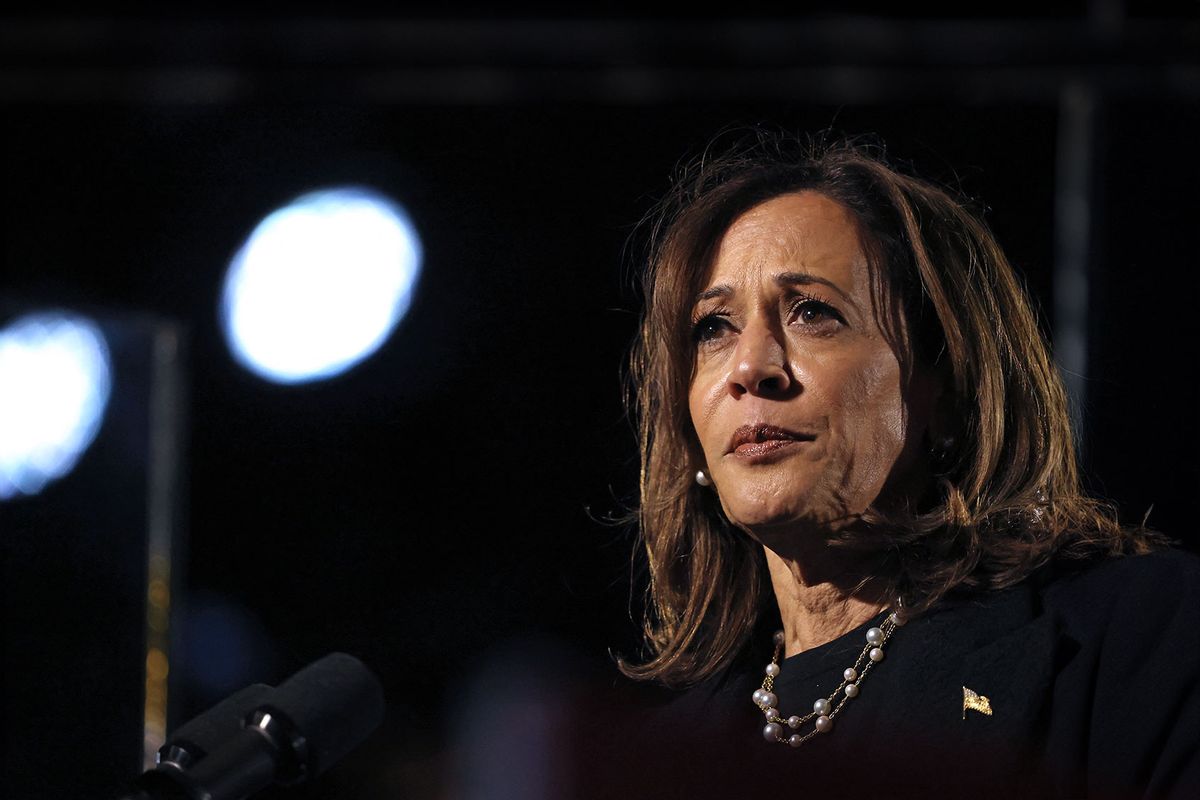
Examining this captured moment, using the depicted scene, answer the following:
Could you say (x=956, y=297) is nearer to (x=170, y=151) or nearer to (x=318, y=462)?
(x=318, y=462)

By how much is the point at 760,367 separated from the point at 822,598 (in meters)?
0.24

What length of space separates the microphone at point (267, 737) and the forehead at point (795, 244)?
57 centimetres

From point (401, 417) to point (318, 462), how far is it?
115mm

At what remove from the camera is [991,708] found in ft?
3.74

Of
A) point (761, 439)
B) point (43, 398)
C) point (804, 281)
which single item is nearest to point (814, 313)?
point (804, 281)

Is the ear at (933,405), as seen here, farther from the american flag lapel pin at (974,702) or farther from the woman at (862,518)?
the american flag lapel pin at (974,702)

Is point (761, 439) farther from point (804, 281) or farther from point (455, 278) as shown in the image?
point (455, 278)

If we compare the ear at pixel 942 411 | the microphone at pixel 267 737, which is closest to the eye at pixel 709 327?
the ear at pixel 942 411

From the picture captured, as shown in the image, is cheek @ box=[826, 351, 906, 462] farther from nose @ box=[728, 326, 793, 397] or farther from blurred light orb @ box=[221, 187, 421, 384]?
blurred light orb @ box=[221, 187, 421, 384]

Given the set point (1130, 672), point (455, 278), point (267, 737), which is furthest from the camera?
point (455, 278)

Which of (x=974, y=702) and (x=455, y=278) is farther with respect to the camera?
(x=455, y=278)

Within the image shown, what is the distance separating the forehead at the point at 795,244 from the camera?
4.19 ft

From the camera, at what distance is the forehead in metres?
1.28

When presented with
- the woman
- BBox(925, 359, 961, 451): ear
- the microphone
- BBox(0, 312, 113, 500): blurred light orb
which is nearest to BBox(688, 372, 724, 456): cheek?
the woman
